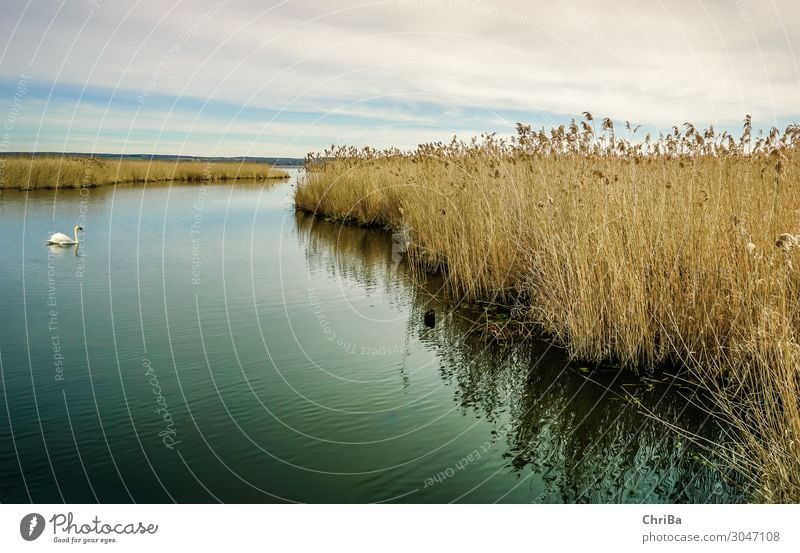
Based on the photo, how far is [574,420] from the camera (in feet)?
12.0

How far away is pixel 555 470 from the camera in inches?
120

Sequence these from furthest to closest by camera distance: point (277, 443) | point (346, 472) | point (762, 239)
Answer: point (762, 239), point (277, 443), point (346, 472)

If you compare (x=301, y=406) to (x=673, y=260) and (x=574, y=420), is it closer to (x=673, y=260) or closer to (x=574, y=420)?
(x=574, y=420)

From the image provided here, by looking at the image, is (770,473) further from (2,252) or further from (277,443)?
(2,252)

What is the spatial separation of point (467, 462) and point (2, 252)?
8.55 m

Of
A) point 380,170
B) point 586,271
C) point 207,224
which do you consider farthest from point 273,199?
point 586,271

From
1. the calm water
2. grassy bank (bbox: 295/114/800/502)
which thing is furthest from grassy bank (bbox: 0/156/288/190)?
grassy bank (bbox: 295/114/800/502)

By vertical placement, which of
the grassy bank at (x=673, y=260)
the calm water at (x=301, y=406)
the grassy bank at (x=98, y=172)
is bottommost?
the calm water at (x=301, y=406)

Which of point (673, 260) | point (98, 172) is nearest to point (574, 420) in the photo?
point (673, 260)

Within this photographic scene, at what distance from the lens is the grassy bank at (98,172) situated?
56.2 ft

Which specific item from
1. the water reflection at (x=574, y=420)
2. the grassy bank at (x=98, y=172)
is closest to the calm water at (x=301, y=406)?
the water reflection at (x=574, y=420)

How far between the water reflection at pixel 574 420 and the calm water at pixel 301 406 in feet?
0.05

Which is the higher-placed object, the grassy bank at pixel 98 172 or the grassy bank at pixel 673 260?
the grassy bank at pixel 98 172

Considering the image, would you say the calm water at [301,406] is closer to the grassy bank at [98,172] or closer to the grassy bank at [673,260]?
the grassy bank at [673,260]
